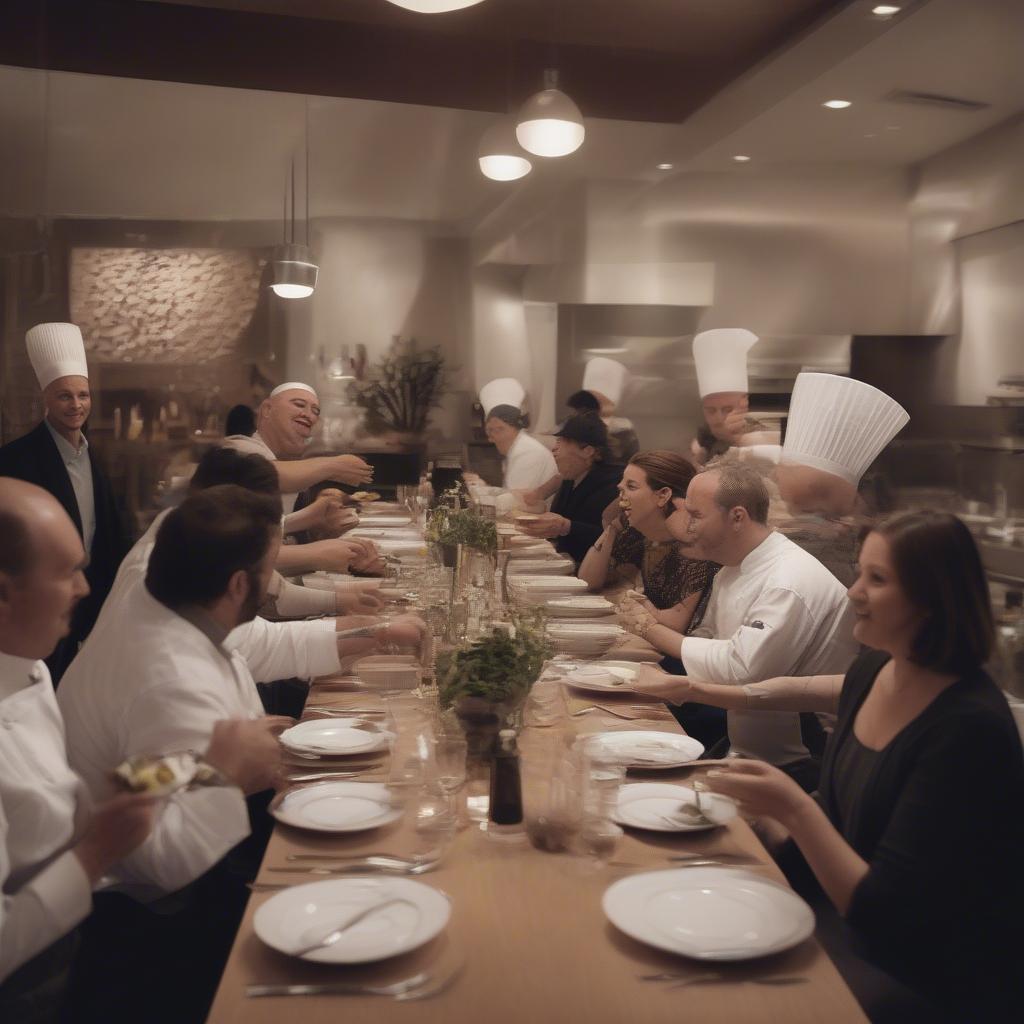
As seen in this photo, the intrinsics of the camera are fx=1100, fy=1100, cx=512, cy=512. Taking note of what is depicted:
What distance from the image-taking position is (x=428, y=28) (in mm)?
4996

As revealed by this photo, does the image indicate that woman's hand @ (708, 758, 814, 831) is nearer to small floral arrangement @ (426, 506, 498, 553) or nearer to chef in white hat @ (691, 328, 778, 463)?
small floral arrangement @ (426, 506, 498, 553)

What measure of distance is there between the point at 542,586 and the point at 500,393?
2.49 m

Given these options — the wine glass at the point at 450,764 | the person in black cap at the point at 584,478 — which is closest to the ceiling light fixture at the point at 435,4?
the wine glass at the point at 450,764

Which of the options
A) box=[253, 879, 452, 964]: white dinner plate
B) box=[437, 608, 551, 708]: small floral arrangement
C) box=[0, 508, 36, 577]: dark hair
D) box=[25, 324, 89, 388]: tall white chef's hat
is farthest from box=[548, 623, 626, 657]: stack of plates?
box=[25, 324, 89, 388]: tall white chef's hat

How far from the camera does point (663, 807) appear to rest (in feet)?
5.18

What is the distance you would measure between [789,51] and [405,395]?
2.34m

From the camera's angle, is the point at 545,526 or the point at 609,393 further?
the point at 609,393

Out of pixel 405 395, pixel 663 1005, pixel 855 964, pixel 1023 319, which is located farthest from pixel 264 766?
pixel 405 395

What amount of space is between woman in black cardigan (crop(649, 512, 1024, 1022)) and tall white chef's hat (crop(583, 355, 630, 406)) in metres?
4.05

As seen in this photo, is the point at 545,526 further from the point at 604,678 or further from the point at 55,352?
the point at 604,678

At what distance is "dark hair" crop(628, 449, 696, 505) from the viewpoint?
3463 millimetres

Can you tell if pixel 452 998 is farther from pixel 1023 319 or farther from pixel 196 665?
pixel 1023 319

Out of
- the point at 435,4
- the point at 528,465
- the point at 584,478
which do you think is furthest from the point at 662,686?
the point at 528,465

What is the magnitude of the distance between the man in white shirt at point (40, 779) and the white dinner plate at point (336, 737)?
46 cm
